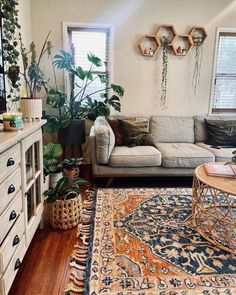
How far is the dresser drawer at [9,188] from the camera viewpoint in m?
1.19

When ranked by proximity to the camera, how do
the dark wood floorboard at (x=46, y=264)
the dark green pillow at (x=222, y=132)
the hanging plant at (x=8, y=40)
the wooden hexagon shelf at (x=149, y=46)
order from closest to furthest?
the dark wood floorboard at (x=46, y=264)
the hanging plant at (x=8, y=40)
the dark green pillow at (x=222, y=132)
the wooden hexagon shelf at (x=149, y=46)

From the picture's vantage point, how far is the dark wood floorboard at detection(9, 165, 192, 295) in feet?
4.92

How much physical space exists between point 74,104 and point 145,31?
1447mm

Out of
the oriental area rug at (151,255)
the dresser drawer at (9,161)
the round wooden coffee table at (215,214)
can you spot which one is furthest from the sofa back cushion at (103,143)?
the dresser drawer at (9,161)

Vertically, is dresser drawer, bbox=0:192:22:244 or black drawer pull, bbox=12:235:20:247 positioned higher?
dresser drawer, bbox=0:192:22:244

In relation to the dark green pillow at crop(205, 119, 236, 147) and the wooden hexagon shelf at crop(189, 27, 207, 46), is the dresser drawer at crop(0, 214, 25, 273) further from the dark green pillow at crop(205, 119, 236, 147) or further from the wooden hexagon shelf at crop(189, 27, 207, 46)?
the wooden hexagon shelf at crop(189, 27, 207, 46)

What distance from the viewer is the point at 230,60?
149 inches

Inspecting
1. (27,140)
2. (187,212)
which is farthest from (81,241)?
(187,212)

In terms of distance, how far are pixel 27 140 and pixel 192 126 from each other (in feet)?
8.65

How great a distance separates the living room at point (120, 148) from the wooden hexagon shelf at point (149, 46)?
0.02 metres

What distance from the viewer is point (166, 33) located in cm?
359

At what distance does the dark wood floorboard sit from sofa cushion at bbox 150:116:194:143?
1.95 m

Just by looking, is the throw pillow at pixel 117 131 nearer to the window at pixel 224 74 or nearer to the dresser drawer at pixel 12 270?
the window at pixel 224 74

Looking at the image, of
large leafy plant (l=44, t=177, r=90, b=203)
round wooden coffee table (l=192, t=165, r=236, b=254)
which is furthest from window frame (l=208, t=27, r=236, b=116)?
large leafy plant (l=44, t=177, r=90, b=203)
